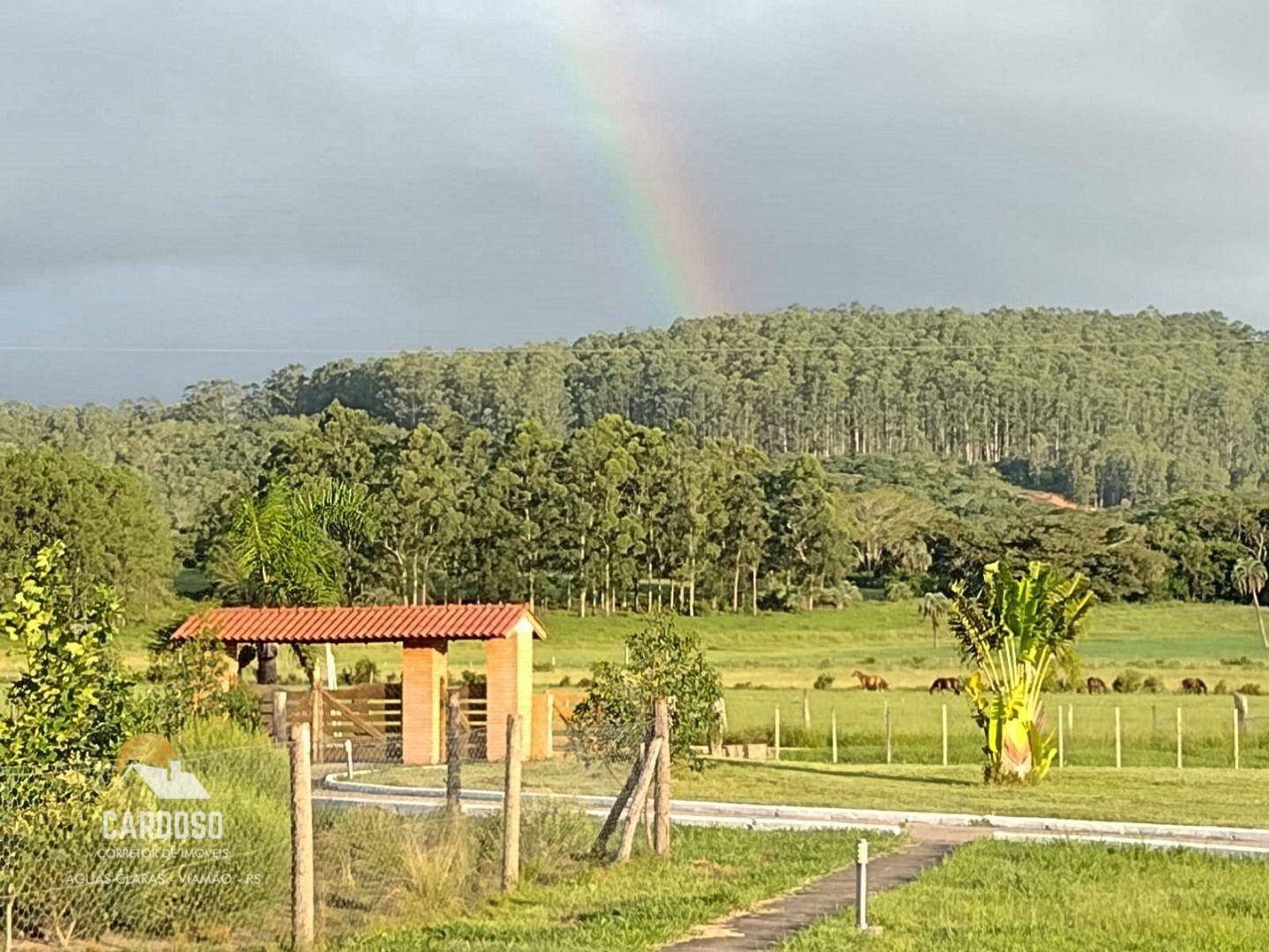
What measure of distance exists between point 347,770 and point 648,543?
94015mm

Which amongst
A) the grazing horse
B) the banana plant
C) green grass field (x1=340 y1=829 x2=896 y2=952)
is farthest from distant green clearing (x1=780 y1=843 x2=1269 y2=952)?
the grazing horse

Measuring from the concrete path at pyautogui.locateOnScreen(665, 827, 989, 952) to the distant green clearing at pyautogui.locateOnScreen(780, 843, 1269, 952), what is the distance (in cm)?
28

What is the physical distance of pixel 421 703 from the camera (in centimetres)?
3397

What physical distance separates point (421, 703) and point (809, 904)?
1946 cm

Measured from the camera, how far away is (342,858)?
52.6 ft

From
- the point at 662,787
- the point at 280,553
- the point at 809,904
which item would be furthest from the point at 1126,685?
the point at 809,904

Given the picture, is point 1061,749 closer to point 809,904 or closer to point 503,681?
point 503,681

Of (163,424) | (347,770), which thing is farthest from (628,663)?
(163,424)

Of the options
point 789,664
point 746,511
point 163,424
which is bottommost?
point 789,664

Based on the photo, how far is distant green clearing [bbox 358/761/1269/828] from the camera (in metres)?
25.1

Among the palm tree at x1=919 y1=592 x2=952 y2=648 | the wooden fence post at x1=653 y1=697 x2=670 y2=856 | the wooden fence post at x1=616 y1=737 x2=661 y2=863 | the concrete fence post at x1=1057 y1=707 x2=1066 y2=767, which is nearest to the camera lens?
the wooden fence post at x1=616 y1=737 x2=661 y2=863

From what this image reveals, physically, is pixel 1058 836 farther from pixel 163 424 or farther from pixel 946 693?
pixel 163 424

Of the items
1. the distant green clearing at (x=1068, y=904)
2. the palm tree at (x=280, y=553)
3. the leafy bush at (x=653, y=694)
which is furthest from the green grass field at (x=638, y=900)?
the palm tree at (x=280, y=553)

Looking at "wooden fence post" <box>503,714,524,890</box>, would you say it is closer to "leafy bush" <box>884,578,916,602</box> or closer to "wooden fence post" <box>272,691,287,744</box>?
"wooden fence post" <box>272,691,287,744</box>
